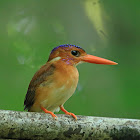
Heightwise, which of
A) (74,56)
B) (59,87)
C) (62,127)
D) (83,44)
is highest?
(83,44)

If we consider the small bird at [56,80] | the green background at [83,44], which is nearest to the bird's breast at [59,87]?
the small bird at [56,80]

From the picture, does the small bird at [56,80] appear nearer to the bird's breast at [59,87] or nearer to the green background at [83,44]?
the bird's breast at [59,87]

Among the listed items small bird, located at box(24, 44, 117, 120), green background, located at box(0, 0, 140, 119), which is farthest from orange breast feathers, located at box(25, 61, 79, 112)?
green background, located at box(0, 0, 140, 119)

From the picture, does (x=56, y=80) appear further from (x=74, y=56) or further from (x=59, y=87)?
(x=74, y=56)

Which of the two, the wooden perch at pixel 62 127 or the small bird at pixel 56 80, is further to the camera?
the small bird at pixel 56 80

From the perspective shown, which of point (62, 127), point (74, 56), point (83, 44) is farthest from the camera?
point (83, 44)

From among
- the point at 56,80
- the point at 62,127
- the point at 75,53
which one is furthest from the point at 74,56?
the point at 62,127

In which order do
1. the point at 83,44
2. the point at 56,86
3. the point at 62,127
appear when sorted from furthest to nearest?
the point at 83,44 → the point at 56,86 → the point at 62,127
